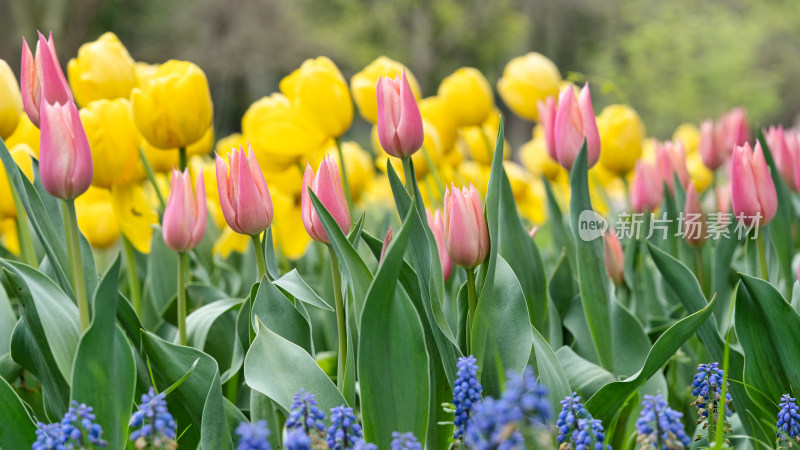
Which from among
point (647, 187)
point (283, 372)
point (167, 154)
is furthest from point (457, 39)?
point (283, 372)

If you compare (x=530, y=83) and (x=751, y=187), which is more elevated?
(x=530, y=83)

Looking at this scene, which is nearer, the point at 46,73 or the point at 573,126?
the point at 46,73

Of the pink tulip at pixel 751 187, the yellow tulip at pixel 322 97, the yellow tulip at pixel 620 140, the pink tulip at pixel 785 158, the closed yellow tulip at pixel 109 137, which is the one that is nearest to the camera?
the pink tulip at pixel 751 187

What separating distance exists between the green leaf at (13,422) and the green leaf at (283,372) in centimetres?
29

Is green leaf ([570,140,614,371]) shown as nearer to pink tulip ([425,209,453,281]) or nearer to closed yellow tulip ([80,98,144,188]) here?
pink tulip ([425,209,453,281])

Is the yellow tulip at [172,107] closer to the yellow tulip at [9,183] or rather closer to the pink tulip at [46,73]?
the yellow tulip at [9,183]

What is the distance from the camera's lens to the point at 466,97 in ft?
6.93

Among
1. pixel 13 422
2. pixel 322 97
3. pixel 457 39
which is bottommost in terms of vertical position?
pixel 13 422

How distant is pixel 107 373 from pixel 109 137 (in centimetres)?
66

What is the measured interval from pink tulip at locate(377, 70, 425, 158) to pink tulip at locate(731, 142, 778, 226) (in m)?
0.51

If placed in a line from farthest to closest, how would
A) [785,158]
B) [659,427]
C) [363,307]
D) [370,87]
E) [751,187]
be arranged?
[785,158]
[370,87]
[751,187]
[363,307]
[659,427]

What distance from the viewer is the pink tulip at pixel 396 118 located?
1035 millimetres

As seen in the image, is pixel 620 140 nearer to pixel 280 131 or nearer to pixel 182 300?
pixel 280 131

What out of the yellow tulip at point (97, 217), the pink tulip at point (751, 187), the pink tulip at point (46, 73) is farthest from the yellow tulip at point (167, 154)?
the pink tulip at point (751, 187)
